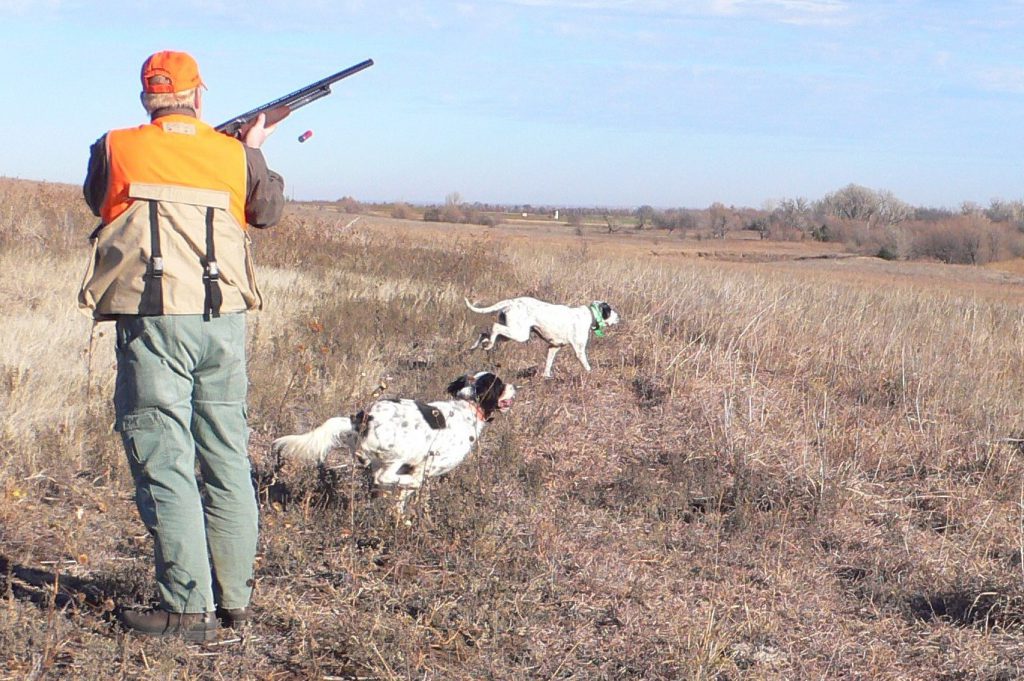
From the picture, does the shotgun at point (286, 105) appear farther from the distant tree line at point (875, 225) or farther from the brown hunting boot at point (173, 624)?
the distant tree line at point (875, 225)

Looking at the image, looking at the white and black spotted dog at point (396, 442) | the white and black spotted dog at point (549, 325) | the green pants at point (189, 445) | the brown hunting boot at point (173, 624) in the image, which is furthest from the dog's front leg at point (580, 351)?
the brown hunting boot at point (173, 624)

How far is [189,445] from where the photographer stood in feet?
10.9

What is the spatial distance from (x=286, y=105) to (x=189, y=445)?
5.76 ft

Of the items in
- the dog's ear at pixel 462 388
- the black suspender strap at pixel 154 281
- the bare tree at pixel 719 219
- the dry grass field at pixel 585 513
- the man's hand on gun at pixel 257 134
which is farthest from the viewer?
the bare tree at pixel 719 219

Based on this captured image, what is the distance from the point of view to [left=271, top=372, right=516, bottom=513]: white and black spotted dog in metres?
4.74

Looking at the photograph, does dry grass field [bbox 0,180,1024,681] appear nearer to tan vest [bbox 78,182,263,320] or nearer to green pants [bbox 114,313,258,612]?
green pants [bbox 114,313,258,612]

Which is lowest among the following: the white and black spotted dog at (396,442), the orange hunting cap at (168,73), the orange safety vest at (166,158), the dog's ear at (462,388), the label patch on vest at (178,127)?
the white and black spotted dog at (396,442)

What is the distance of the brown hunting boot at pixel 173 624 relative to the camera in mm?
A: 3428

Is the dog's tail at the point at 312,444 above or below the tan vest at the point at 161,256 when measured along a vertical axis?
below

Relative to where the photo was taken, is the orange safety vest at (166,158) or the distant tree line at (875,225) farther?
the distant tree line at (875,225)

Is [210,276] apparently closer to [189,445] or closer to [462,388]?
[189,445]

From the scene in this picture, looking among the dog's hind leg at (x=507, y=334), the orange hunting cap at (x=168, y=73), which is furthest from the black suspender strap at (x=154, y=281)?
the dog's hind leg at (x=507, y=334)

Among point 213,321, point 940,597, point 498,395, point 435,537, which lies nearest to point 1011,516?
point 940,597

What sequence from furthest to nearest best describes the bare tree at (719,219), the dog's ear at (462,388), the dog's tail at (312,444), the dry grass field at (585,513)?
the bare tree at (719,219), the dog's ear at (462,388), the dog's tail at (312,444), the dry grass field at (585,513)
